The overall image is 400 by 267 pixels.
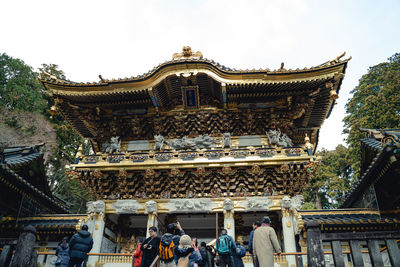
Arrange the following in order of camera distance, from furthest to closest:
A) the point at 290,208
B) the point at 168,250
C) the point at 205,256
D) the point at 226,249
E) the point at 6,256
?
the point at 290,208 < the point at 205,256 < the point at 226,249 < the point at 168,250 < the point at 6,256

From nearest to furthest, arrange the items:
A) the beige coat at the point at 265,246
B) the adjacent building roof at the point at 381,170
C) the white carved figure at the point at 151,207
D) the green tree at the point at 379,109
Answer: the beige coat at the point at 265,246 → the adjacent building roof at the point at 381,170 → the white carved figure at the point at 151,207 → the green tree at the point at 379,109

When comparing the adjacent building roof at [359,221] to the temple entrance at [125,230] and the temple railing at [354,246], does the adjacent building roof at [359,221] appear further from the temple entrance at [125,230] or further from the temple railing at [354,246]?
the temple entrance at [125,230]

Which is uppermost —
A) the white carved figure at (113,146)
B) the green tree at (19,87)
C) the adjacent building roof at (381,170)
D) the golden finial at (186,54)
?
the green tree at (19,87)

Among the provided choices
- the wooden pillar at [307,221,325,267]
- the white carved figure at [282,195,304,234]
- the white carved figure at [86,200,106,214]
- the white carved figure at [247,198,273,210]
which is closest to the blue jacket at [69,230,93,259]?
the white carved figure at [86,200,106,214]

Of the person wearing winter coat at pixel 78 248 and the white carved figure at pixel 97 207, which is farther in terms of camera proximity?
the white carved figure at pixel 97 207

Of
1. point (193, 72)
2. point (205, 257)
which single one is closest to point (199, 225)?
point (205, 257)

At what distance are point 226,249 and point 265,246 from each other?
1.00m

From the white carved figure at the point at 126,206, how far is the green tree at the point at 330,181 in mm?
19989

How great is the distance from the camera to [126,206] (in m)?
11.6

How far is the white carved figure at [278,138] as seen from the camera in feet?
41.2

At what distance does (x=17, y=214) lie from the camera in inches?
482

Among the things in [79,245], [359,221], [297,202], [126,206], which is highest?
[297,202]

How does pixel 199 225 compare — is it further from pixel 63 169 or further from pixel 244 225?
pixel 63 169

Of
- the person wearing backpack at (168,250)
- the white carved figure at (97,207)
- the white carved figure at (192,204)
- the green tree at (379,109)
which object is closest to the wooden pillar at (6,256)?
the person wearing backpack at (168,250)
